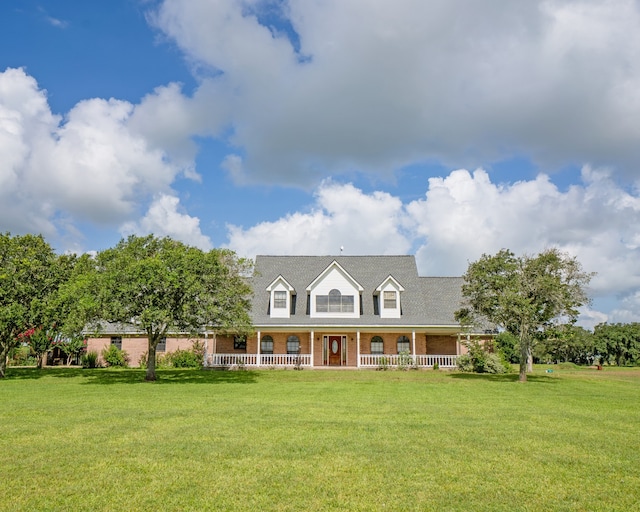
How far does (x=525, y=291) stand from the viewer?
80.9ft

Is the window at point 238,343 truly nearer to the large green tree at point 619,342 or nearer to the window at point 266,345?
the window at point 266,345

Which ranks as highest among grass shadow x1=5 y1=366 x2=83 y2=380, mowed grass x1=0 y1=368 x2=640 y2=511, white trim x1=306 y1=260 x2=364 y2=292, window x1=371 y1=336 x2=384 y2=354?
white trim x1=306 y1=260 x2=364 y2=292

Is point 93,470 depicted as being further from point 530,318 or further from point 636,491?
point 530,318

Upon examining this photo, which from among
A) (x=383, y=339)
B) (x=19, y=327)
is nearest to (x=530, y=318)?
(x=383, y=339)

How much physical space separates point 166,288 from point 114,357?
16.5 meters

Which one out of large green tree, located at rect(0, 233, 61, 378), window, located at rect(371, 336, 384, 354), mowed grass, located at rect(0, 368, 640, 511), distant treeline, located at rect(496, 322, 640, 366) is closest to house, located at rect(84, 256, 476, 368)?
window, located at rect(371, 336, 384, 354)

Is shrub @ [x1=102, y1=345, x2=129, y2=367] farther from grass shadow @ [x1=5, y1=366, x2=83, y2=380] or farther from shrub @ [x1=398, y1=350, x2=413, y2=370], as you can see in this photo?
shrub @ [x1=398, y1=350, x2=413, y2=370]

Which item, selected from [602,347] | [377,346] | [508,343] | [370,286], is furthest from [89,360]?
[602,347]

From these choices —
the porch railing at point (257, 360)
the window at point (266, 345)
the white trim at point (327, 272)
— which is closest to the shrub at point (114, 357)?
the porch railing at point (257, 360)

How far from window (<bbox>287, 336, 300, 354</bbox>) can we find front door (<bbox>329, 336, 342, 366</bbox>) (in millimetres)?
2352

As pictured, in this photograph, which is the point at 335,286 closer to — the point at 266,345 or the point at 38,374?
the point at 266,345

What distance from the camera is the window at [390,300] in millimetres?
35156

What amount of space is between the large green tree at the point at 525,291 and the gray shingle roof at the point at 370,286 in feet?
29.3

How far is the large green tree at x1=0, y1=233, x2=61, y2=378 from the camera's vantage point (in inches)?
1017
